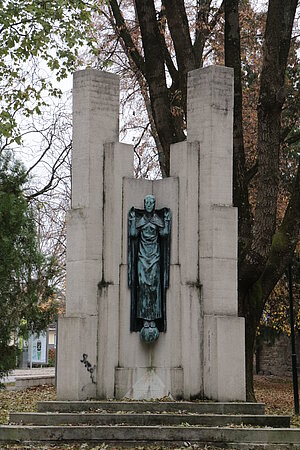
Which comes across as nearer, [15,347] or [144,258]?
[144,258]

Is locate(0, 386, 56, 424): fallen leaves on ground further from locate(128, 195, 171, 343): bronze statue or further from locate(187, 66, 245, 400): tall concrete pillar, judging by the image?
locate(187, 66, 245, 400): tall concrete pillar

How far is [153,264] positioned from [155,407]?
2.21 m

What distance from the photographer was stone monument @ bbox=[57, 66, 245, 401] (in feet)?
38.1

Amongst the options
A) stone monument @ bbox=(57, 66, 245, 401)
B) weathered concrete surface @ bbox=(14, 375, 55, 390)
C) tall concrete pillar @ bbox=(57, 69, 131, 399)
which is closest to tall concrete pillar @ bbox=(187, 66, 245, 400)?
stone monument @ bbox=(57, 66, 245, 401)

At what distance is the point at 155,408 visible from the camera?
10891mm

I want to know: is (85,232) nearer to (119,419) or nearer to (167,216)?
(167,216)

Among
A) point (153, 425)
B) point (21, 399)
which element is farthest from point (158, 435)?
point (21, 399)

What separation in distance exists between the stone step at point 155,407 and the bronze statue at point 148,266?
119cm

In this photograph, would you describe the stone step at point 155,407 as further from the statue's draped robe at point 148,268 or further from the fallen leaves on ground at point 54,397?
the statue's draped robe at point 148,268

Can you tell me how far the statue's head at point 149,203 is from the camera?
12070 mm

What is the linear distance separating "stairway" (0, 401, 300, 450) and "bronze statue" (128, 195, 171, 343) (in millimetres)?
1401

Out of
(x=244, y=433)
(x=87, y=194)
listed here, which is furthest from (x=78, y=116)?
(x=244, y=433)

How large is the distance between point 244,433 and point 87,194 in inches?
172

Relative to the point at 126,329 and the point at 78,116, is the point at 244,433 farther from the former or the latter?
the point at 78,116
